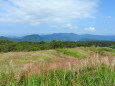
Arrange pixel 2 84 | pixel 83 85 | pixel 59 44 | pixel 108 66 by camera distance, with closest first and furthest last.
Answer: pixel 83 85 < pixel 2 84 < pixel 108 66 < pixel 59 44

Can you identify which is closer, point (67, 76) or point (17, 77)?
point (17, 77)

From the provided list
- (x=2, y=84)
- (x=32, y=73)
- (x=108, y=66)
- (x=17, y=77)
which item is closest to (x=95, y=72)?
(x=108, y=66)

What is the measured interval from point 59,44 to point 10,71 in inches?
2103

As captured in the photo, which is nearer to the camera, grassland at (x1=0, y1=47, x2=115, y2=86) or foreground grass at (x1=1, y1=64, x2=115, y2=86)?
foreground grass at (x1=1, y1=64, x2=115, y2=86)

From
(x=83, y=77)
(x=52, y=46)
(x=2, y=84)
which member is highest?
(x=83, y=77)

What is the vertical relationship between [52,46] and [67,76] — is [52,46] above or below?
below

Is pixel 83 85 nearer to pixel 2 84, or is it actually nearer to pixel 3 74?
pixel 2 84

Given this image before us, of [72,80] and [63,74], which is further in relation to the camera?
[63,74]

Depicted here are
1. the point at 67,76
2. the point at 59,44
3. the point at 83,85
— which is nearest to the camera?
the point at 83,85

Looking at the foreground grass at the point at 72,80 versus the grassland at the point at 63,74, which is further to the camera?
the grassland at the point at 63,74

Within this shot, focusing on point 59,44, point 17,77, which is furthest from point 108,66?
point 59,44

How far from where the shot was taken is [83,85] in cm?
271

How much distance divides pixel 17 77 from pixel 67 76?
70.1 inches

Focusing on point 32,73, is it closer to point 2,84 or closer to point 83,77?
point 2,84
